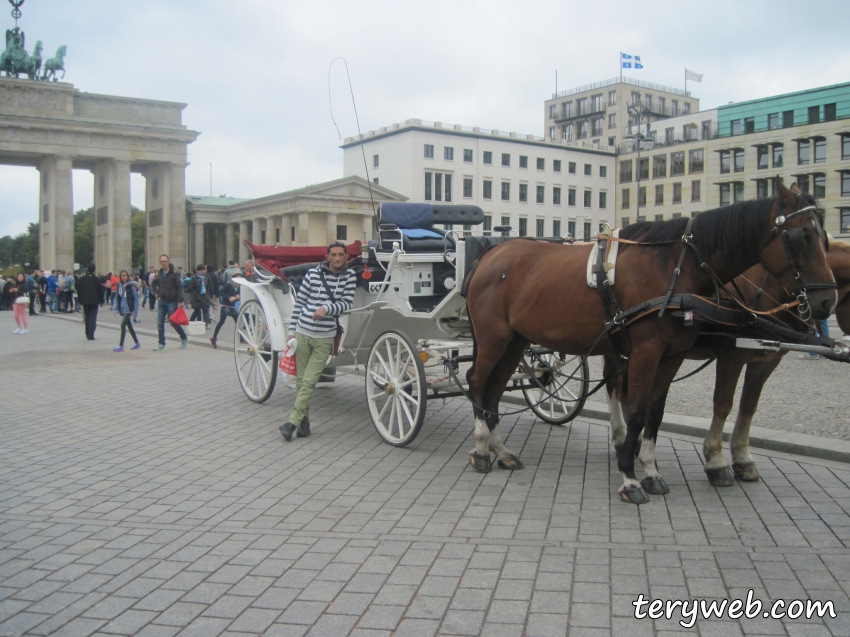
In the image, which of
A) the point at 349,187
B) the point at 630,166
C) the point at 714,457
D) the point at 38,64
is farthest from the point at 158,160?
the point at 714,457

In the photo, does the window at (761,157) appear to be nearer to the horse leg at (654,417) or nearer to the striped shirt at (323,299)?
the striped shirt at (323,299)

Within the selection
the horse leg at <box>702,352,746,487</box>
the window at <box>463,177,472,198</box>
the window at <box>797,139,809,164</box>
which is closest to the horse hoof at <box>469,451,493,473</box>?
the horse leg at <box>702,352,746,487</box>

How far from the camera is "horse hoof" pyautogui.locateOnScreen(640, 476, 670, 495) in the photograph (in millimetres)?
5434

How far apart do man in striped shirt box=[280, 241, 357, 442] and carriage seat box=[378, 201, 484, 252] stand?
567 mm

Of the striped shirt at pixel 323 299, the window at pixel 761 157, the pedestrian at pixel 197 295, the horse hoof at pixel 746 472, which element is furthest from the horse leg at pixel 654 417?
the window at pixel 761 157

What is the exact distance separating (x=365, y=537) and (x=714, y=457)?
107 inches

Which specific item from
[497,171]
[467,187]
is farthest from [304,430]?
[497,171]

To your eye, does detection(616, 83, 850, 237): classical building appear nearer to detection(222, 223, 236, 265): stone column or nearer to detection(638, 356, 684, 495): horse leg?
detection(222, 223, 236, 265): stone column

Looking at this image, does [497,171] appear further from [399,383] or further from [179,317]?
[399,383]

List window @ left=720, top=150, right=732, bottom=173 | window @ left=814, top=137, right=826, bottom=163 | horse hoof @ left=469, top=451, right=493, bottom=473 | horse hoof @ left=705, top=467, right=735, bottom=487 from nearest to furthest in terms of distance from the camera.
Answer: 1. horse hoof @ left=705, top=467, right=735, bottom=487
2. horse hoof @ left=469, top=451, right=493, bottom=473
3. window @ left=814, top=137, right=826, bottom=163
4. window @ left=720, top=150, right=732, bottom=173

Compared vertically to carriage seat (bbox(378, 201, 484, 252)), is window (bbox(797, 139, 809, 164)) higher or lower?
higher

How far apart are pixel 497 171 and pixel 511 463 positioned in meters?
82.2

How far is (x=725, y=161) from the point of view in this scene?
253 feet

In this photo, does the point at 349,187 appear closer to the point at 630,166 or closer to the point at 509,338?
the point at 630,166
